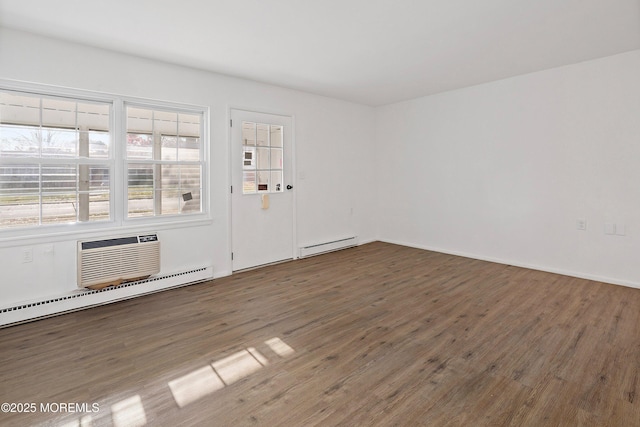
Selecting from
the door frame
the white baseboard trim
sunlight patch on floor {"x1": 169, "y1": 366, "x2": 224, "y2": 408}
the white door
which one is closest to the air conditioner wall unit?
the door frame

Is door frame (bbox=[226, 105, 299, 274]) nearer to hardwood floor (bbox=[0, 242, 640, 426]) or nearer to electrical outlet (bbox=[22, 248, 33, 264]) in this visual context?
hardwood floor (bbox=[0, 242, 640, 426])

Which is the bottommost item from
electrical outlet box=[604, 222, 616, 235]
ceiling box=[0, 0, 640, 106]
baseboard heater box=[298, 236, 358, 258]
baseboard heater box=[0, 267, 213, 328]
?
baseboard heater box=[0, 267, 213, 328]

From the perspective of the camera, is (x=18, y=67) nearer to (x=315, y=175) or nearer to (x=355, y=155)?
(x=315, y=175)

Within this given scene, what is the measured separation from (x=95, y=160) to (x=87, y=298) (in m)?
1.44

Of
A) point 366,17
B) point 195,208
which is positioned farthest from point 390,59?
point 195,208

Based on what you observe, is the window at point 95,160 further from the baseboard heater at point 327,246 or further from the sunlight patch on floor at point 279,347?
the sunlight patch on floor at point 279,347

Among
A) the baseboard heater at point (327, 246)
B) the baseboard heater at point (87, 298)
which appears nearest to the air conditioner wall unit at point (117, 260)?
the baseboard heater at point (87, 298)

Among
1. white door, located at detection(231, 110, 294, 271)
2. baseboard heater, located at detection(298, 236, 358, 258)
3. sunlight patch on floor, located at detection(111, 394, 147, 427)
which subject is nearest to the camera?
sunlight patch on floor, located at detection(111, 394, 147, 427)

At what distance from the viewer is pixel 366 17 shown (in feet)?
9.25

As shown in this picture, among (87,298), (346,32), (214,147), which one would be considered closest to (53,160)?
(87,298)

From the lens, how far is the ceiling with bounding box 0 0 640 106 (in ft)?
8.66

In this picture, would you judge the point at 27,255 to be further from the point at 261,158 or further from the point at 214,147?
the point at 261,158

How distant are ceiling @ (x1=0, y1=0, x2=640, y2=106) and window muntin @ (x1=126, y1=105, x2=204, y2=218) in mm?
695

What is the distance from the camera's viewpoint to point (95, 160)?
3438mm
